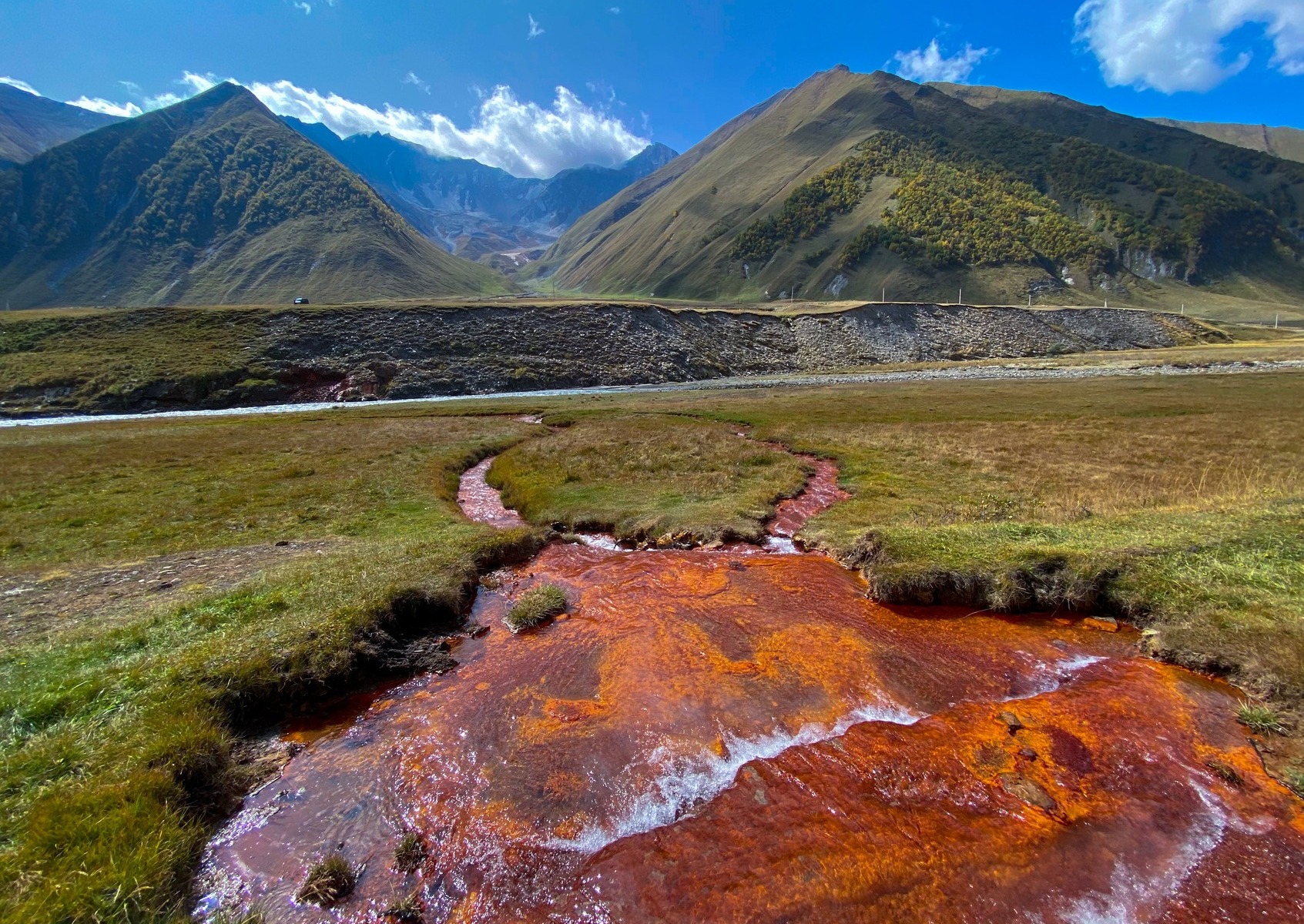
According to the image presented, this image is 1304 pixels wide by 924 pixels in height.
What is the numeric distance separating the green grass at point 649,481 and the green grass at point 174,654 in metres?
3.78

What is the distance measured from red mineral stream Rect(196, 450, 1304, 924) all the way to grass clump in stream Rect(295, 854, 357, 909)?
4.9 inches

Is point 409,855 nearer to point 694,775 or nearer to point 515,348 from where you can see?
point 694,775

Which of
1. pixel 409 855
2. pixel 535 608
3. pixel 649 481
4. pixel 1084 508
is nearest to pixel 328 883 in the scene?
pixel 409 855

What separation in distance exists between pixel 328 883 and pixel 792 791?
636 cm

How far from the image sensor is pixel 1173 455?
28531 mm

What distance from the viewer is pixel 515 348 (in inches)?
3482

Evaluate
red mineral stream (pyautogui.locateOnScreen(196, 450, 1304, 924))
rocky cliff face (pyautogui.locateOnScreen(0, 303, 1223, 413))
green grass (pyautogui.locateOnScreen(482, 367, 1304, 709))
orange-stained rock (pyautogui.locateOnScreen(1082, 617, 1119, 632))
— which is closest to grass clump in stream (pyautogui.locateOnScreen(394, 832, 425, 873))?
red mineral stream (pyautogui.locateOnScreen(196, 450, 1304, 924))

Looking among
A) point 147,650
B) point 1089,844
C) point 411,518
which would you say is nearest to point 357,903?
point 147,650

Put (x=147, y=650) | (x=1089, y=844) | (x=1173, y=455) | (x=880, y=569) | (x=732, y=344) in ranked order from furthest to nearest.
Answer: (x=732, y=344) < (x=1173, y=455) < (x=880, y=569) < (x=147, y=650) < (x=1089, y=844)

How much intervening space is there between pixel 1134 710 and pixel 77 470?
45.0 m

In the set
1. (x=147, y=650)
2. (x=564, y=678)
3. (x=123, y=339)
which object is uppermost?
(x=123, y=339)

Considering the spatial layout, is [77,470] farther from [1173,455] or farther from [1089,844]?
[1173,455]

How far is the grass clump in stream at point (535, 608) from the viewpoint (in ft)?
46.4

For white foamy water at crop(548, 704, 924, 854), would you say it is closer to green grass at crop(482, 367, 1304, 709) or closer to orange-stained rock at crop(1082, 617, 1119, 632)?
green grass at crop(482, 367, 1304, 709)
